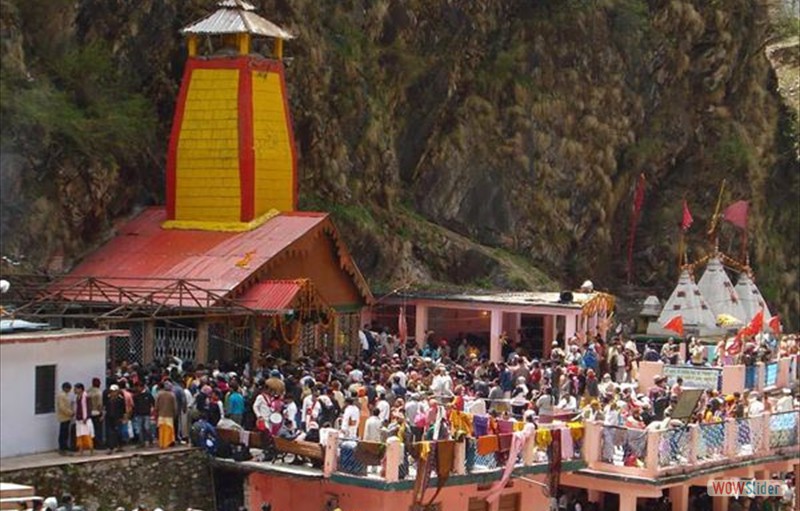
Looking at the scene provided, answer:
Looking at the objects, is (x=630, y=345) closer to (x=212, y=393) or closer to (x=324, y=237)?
(x=324, y=237)

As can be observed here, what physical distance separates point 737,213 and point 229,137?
22.7m

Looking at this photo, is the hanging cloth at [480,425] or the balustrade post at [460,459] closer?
the balustrade post at [460,459]

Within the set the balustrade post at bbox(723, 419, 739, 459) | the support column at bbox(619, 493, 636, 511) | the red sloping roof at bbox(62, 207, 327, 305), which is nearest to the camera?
the support column at bbox(619, 493, 636, 511)

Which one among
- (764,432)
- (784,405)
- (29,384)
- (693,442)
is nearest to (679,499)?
(693,442)

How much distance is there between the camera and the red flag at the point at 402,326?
49669 mm

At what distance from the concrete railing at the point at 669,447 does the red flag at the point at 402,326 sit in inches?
386

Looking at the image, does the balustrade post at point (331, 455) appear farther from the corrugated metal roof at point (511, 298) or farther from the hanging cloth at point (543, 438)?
the corrugated metal roof at point (511, 298)

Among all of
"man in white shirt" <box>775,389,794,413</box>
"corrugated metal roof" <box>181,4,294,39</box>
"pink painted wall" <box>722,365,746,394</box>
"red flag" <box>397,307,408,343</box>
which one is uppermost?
"corrugated metal roof" <box>181,4,294,39</box>

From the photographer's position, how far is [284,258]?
44281mm

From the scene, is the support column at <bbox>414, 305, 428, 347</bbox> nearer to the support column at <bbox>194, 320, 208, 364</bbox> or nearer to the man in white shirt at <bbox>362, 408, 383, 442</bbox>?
the support column at <bbox>194, 320, 208, 364</bbox>

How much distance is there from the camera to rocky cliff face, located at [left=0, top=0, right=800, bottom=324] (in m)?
48.0

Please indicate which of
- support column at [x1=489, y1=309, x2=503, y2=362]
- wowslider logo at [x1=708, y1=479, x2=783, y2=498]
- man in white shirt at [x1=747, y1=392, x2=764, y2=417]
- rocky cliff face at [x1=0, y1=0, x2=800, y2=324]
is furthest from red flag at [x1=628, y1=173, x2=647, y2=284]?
wowslider logo at [x1=708, y1=479, x2=783, y2=498]

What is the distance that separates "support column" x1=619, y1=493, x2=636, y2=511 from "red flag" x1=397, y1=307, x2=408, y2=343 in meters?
10.3

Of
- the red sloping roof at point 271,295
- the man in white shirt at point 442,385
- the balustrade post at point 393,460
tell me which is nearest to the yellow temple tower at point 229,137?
the red sloping roof at point 271,295
